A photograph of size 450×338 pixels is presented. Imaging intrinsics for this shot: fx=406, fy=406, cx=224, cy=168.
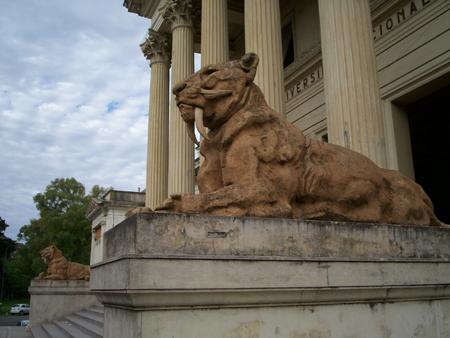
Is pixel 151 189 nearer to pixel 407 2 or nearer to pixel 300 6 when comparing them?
pixel 300 6

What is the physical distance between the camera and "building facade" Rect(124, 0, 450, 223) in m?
7.87

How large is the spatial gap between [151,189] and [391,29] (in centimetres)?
1062

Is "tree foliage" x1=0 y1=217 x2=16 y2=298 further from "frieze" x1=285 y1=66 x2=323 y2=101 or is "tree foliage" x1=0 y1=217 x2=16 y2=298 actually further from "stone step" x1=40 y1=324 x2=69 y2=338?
"frieze" x1=285 y1=66 x2=323 y2=101

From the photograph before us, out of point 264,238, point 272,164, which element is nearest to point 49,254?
point 272,164

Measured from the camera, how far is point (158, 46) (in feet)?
62.2

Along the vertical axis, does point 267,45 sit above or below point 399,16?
below

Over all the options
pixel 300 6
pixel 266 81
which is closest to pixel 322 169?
pixel 266 81

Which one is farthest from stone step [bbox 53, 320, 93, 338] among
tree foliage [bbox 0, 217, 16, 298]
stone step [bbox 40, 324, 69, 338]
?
tree foliage [bbox 0, 217, 16, 298]

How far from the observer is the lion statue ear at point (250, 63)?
429cm

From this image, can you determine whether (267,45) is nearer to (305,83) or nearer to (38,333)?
(305,83)

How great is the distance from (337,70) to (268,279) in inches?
232

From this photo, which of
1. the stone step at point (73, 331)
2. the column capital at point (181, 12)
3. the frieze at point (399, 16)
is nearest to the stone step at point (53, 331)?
the stone step at point (73, 331)

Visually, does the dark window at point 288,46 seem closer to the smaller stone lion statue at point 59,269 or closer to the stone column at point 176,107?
the stone column at point 176,107

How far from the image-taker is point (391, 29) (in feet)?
39.2
